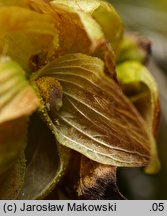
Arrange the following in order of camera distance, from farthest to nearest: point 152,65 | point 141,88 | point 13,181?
point 152,65 < point 141,88 < point 13,181

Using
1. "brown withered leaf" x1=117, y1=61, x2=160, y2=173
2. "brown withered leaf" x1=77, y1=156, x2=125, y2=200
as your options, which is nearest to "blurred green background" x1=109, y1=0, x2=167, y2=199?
"brown withered leaf" x1=117, y1=61, x2=160, y2=173

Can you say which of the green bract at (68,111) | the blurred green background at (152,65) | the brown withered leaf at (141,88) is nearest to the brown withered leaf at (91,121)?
the green bract at (68,111)

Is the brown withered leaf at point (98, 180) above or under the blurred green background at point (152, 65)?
above

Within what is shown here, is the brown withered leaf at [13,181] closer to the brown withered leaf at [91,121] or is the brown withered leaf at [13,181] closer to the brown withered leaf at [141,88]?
the brown withered leaf at [91,121]

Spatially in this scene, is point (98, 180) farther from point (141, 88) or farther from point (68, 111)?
point (141, 88)

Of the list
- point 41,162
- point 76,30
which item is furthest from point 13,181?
point 76,30

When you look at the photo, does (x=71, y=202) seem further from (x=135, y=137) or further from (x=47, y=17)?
(x=47, y=17)

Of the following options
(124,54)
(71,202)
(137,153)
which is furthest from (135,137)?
(124,54)

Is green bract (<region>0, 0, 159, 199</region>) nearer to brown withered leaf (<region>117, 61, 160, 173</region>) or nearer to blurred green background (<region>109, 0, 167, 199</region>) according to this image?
brown withered leaf (<region>117, 61, 160, 173</region>)
